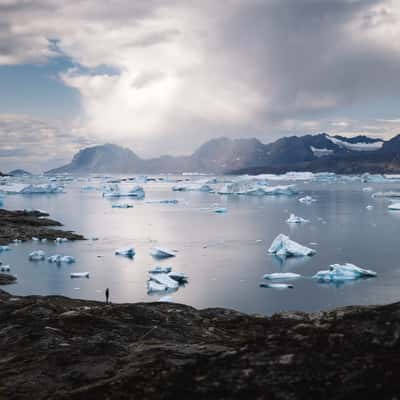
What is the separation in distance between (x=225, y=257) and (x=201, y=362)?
30.6m

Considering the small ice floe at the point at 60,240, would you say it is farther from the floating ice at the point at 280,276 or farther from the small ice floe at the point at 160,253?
the floating ice at the point at 280,276

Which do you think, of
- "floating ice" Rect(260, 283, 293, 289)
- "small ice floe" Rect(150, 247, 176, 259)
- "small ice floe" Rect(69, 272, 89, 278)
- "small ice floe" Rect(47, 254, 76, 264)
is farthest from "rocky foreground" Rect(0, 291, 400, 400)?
"small ice floe" Rect(150, 247, 176, 259)

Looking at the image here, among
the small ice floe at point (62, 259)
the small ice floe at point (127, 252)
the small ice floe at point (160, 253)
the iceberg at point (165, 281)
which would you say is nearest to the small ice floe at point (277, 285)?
the iceberg at point (165, 281)

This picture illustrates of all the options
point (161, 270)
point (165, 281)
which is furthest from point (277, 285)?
point (161, 270)

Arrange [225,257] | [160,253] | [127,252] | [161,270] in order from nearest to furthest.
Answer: [161,270] → [225,257] → [160,253] → [127,252]

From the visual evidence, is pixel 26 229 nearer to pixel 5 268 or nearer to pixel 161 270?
pixel 5 268

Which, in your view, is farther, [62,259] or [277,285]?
[62,259]

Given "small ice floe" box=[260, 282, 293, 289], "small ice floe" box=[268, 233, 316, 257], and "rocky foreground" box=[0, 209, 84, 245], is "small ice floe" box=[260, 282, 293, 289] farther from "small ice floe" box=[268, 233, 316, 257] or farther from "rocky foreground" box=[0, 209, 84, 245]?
"rocky foreground" box=[0, 209, 84, 245]

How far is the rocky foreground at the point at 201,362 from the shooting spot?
5137mm

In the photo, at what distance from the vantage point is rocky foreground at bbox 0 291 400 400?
5.14 meters

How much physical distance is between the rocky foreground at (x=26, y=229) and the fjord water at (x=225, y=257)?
2.42m

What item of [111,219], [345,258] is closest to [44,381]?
[345,258]

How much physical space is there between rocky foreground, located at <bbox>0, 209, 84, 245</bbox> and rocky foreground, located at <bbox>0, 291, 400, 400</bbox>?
118 feet

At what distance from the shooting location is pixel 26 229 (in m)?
49.2
